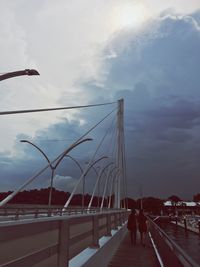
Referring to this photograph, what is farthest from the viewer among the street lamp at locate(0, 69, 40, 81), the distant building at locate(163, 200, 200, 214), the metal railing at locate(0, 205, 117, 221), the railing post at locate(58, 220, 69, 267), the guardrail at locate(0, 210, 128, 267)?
the distant building at locate(163, 200, 200, 214)

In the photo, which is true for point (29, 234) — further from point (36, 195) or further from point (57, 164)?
point (36, 195)

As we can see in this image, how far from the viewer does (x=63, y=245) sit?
505 cm

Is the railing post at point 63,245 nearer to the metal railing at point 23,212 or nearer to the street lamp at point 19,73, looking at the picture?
the street lamp at point 19,73

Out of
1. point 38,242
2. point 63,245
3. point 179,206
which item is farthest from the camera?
point 179,206

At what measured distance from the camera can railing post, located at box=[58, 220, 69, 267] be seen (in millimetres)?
4949

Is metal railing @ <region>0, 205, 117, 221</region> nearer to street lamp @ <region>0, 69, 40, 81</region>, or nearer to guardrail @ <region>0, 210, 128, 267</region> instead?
street lamp @ <region>0, 69, 40, 81</region>

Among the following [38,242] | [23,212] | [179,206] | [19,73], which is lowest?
[38,242]

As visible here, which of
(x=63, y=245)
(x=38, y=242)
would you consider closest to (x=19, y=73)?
(x=63, y=245)

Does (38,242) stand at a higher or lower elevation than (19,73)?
lower

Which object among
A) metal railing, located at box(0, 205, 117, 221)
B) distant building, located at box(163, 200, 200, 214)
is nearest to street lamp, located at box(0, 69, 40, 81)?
metal railing, located at box(0, 205, 117, 221)

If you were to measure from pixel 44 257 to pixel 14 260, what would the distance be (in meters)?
0.91

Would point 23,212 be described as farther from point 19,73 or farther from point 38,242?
point 38,242

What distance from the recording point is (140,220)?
18.5m

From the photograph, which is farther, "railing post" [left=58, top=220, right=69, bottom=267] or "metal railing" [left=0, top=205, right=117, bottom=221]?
"metal railing" [left=0, top=205, right=117, bottom=221]
